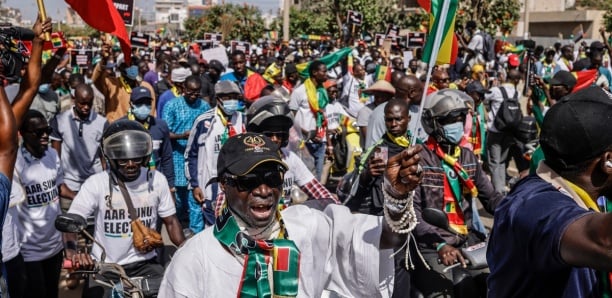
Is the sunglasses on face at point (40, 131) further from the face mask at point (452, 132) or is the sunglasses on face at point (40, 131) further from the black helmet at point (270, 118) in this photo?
the face mask at point (452, 132)

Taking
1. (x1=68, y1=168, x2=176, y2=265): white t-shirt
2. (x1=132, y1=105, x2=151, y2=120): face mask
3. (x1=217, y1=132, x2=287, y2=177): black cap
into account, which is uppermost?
(x1=217, y1=132, x2=287, y2=177): black cap

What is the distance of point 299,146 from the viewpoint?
26.9 feet

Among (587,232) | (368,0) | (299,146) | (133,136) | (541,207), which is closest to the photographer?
(587,232)

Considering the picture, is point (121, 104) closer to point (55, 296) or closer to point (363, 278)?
point (55, 296)

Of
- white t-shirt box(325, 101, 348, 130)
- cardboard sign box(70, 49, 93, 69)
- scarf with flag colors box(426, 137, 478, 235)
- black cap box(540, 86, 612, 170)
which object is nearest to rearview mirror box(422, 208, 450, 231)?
scarf with flag colors box(426, 137, 478, 235)

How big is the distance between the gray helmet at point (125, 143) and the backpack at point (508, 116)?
5713mm

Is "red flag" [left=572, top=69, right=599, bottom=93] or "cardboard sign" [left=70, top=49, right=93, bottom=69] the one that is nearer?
"red flag" [left=572, top=69, right=599, bottom=93]

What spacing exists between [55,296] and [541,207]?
421cm

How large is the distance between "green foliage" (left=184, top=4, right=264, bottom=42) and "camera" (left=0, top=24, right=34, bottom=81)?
37594 millimetres

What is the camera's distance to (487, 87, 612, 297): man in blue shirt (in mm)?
1992

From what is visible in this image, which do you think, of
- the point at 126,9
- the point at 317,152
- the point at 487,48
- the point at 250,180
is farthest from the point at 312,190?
the point at 487,48

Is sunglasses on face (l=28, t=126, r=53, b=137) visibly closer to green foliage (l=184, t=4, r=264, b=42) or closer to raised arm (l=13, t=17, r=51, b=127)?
raised arm (l=13, t=17, r=51, b=127)

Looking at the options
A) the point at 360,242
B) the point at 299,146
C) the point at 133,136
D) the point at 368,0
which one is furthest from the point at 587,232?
the point at 368,0

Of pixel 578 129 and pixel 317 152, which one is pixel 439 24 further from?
pixel 317 152
